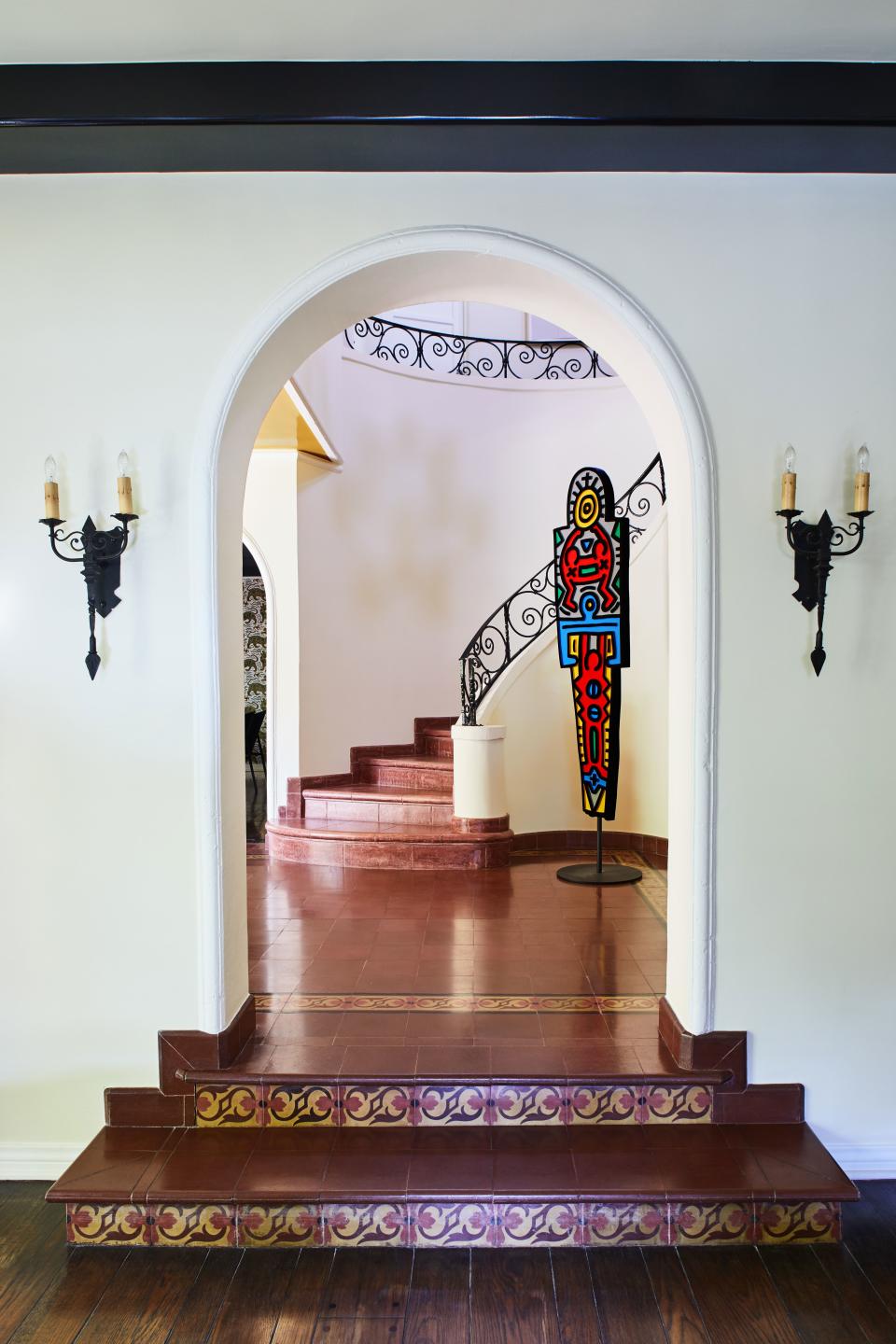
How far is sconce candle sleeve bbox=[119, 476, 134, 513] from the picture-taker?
305 cm

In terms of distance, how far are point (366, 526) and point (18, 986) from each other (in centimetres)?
581

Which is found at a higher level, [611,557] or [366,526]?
[366,526]

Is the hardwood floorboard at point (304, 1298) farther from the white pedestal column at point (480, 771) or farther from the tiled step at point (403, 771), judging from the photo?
the tiled step at point (403, 771)

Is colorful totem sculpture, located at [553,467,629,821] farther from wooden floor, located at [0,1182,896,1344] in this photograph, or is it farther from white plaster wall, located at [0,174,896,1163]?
wooden floor, located at [0,1182,896,1344]

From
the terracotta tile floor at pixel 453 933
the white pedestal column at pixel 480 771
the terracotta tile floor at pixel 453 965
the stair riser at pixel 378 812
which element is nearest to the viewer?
the terracotta tile floor at pixel 453 965

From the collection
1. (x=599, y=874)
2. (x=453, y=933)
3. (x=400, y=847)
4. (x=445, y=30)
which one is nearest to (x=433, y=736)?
(x=400, y=847)

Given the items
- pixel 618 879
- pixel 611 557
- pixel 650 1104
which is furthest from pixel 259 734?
pixel 650 1104

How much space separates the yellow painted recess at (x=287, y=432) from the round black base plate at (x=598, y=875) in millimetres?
3898

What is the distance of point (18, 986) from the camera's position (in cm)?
325

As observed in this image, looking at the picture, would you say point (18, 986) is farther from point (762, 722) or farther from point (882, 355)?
point (882, 355)

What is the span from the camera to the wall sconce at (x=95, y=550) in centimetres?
309

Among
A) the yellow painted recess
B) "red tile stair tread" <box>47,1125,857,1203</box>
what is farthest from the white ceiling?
the yellow painted recess

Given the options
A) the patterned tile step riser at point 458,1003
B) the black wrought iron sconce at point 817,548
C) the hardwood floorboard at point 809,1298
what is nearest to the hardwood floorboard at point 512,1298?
the hardwood floorboard at point 809,1298

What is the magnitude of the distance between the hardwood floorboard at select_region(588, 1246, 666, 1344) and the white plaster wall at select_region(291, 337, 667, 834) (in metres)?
5.29
